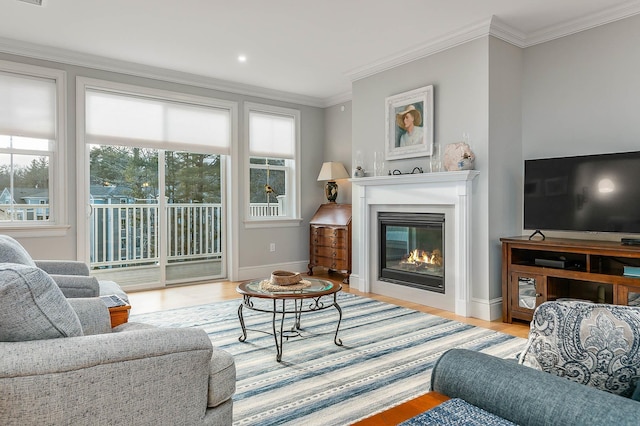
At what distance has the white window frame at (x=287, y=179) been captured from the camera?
5738mm

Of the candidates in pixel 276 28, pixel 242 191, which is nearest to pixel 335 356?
pixel 276 28

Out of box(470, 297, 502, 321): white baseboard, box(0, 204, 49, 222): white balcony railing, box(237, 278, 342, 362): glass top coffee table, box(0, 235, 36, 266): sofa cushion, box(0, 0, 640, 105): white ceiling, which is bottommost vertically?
box(470, 297, 502, 321): white baseboard

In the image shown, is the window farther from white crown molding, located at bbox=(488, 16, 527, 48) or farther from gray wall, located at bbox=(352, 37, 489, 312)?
white crown molding, located at bbox=(488, 16, 527, 48)

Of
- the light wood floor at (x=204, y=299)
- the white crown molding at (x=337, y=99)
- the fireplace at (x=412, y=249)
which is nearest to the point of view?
→ the light wood floor at (x=204, y=299)

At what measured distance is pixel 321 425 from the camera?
1.94m

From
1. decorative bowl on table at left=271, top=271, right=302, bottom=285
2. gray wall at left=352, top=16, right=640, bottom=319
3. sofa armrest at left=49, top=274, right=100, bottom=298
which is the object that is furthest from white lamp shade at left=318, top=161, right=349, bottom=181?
sofa armrest at left=49, top=274, right=100, bottom=298

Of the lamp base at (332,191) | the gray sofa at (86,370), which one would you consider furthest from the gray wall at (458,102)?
the gray sofa at (86,370)

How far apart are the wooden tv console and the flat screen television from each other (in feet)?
0.56

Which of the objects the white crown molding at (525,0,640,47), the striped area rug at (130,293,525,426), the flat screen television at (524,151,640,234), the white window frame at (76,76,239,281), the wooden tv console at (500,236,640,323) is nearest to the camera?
the striped area rug at (130,293,525,426)

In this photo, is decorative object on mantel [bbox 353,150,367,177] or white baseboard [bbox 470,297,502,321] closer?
white baseboard [bbox 470,297,502,321]

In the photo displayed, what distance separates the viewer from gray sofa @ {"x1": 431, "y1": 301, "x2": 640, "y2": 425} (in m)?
0.86

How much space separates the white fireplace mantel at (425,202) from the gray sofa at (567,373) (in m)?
2.91

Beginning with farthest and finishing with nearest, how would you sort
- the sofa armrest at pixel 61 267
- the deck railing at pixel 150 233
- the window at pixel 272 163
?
the window at pixel 272 163 < the deck railing at pixel 150 233 < the sofa armrest at pixel 61 267

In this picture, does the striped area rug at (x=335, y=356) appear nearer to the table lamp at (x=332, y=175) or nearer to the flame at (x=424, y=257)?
the flame at (x=424, y=257)
